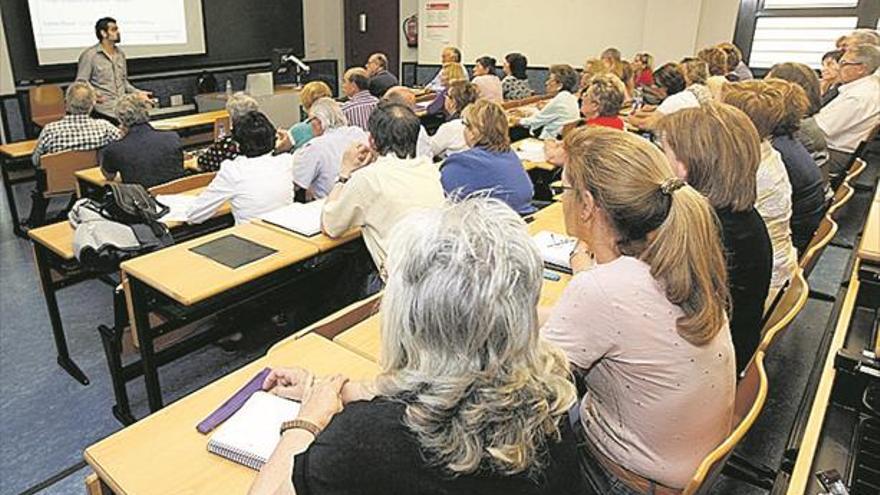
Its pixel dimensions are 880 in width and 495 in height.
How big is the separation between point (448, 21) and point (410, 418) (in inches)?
347

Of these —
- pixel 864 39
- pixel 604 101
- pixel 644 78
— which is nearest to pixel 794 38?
pixel 644 78

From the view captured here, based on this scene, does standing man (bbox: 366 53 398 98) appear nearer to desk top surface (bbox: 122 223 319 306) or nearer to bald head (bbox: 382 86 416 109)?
bald head (bbox: 382 86 416 109)

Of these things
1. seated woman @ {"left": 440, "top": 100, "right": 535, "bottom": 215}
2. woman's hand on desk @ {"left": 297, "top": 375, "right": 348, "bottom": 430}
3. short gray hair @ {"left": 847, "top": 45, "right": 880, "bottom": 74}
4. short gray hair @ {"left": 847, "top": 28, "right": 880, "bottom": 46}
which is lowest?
woman's hand on desk @ {"left": 297, "top": 375, "right": 348, "bottom": 430}

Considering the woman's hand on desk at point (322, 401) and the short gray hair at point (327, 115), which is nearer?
the woman's hand on desk at point (322, 401)

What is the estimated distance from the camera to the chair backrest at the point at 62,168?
404 cm

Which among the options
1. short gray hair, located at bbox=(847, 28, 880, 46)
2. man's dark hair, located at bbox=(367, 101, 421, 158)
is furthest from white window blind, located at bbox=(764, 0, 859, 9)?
man's dark hair, located at bbox=(367, 101, 421, 158)

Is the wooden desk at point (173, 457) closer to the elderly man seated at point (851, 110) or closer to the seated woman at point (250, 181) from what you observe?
the seated woman at point (250, 181)

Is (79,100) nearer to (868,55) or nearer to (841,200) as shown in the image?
(841,200)

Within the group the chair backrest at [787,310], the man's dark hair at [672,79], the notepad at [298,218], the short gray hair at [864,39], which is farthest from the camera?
the man's dark hair at [672,79]

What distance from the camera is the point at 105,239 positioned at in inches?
100

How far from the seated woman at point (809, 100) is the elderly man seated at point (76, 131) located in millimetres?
4477

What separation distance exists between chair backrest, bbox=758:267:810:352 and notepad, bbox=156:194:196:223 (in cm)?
251

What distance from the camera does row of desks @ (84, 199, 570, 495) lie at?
1.21 meters

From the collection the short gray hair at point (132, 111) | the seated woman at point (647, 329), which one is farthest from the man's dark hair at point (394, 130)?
the short gray hair at point (132, 111)
